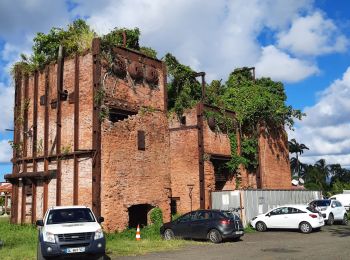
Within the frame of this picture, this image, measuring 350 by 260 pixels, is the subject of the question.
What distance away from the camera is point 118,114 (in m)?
22.0

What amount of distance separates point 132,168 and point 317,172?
68.2m

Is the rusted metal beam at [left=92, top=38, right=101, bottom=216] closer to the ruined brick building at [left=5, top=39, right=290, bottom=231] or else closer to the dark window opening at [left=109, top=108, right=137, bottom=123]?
the ruined brick building at [left=5, top=39, right=290, bottom=231]

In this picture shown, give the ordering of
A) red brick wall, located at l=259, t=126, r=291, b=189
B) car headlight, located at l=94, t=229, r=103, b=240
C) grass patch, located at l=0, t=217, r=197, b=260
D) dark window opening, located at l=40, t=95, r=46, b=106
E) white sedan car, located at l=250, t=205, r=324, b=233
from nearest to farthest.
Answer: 1. car headlight, located at l=94, t=229, r=103, b=240
2. grass patch, located at l=0, t=217, r=197, b=260
3. white sedan car, located at l=250, t=205, r=324, b=233
4. dark window opening, located at l=40, t=95, r=46, b=106
5. red brick wall, located at l=259, t=126, r=291, b=189

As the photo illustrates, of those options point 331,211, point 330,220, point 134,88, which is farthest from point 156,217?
point 331,211

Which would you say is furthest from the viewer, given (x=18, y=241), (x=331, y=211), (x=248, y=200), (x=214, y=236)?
(x=331, y=211)

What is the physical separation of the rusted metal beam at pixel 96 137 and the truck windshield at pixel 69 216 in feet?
18.2

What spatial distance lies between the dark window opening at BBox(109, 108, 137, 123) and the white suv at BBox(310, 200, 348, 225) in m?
13.4

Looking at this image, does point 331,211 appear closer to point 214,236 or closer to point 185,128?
point 185,128

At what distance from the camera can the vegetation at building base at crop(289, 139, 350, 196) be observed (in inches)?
3012

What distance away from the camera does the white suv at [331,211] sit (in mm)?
26891

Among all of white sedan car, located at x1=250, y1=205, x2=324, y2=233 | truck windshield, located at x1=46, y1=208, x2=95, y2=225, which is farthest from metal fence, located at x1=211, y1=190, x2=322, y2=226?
truck windshield, located at x1=46, y1=208, x2=95, y2=225

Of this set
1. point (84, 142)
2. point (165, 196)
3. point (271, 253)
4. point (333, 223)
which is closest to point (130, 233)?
point (165, 196)

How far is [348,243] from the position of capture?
1698 cm

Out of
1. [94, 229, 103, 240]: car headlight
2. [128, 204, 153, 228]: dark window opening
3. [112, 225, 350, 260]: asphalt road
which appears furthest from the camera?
[128, 204, 153, 228]: dark window opening
